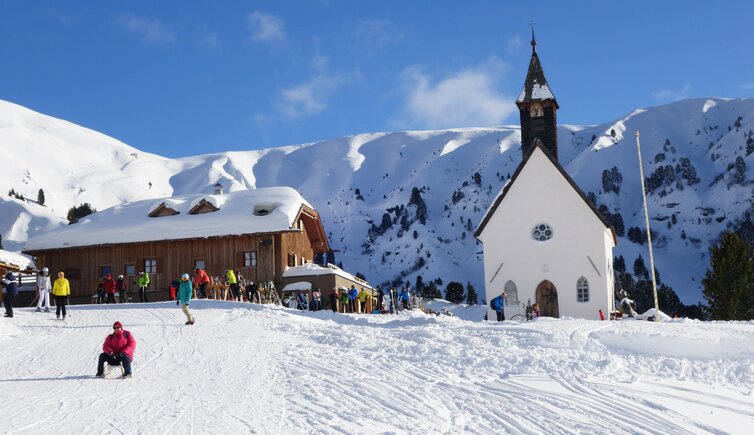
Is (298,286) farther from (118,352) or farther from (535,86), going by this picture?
(118,352)

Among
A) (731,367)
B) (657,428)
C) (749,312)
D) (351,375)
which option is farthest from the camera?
(749,312)

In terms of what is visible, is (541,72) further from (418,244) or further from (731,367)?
(418,244)

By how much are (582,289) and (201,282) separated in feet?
53.0

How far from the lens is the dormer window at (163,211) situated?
44.9m

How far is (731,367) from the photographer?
17125 millimetres

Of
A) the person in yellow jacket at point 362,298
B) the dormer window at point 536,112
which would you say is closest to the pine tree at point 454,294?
the dormer window at point 536,112

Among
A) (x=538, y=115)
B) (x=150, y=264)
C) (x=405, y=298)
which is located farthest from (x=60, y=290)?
(x=538, y=115)

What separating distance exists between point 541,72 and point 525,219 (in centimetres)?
915

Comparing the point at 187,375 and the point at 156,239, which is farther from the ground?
the point at 156,239

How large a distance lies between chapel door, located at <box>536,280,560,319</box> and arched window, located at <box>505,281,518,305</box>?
38.3 inches

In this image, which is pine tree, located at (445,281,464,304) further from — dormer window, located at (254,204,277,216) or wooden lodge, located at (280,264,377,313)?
wooden lodge, located at (280,264,377,313)

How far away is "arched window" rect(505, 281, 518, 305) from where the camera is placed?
37219 millimetres

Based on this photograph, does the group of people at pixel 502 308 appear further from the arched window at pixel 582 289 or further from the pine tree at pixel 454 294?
the pine tree at pixel 454 294

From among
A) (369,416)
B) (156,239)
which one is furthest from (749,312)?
(369,416)
